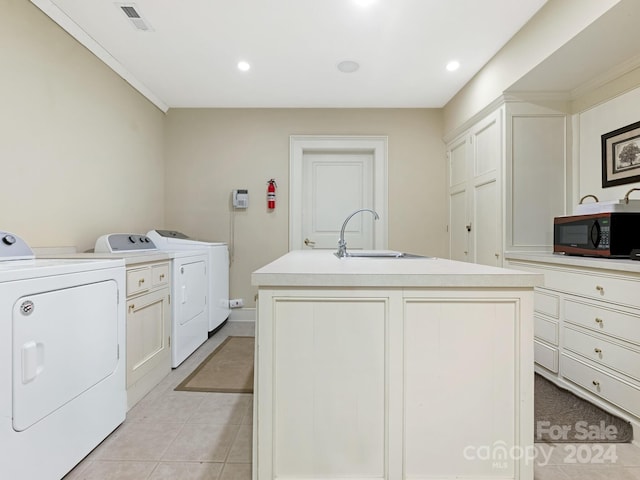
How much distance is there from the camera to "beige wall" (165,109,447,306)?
11.7 ft

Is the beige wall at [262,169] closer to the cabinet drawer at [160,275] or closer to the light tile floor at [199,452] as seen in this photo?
the cabinet drawer at [160,275]

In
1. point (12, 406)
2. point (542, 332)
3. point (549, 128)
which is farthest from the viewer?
point (549, 128)

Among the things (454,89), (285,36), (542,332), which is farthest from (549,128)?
(285,36)

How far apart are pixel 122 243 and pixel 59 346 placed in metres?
1.29

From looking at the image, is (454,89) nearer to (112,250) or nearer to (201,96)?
(201,96)

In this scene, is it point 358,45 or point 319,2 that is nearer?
point 319,2

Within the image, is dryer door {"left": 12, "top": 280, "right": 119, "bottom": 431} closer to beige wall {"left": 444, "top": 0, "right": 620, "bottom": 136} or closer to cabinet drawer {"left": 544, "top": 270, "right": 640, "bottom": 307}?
cabinet drawer {"left": 544, "top": 270, "right": 640, "bottom": 307}

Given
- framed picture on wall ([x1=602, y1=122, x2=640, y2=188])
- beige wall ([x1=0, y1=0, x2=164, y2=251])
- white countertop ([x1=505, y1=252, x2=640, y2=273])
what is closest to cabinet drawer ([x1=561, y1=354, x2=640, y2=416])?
white countertop ([x1=505, y1=252, x2=640, y2=273])

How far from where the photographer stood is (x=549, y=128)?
244 centimetres

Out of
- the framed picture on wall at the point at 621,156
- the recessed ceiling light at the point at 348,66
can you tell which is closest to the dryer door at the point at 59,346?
the recessed ceiling light at the point at 348,66

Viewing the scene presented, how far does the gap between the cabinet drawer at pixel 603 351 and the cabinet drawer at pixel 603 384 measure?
6 centimetres

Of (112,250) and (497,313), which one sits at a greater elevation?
(112,250)

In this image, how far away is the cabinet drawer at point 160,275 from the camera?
2.01 metres

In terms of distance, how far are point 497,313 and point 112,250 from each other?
2.33m
